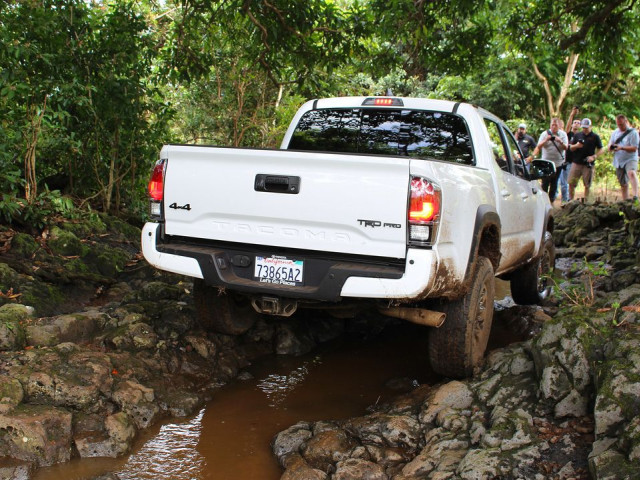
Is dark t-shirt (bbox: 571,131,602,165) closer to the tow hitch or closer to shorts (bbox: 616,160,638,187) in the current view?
shorts (bbox: 616,160,638,187)

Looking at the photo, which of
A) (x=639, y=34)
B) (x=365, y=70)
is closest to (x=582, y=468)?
(x=365, y=70)

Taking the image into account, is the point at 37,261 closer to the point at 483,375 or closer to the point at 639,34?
the point at 483,375

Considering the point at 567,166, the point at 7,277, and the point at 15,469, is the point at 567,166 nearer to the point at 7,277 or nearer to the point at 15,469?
the point at 7,277

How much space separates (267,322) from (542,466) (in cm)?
279

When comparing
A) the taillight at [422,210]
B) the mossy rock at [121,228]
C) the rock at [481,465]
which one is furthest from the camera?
the mossy rock at [121,228]

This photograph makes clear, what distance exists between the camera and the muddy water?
3.33 meters

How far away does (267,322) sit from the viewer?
534 centimetres

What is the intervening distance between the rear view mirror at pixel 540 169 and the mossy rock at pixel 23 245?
4643mm

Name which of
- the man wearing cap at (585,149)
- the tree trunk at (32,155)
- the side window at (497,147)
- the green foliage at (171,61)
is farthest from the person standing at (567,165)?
the tree trunk at (32,155)

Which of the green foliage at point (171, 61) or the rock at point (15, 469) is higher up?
the green foliage at point (171, 61)

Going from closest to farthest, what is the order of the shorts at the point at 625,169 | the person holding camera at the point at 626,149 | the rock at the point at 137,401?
1. the rock at the point at 137,401
2. the person holding camera at the point at 626,149
3. the shorts at the point at 625,169

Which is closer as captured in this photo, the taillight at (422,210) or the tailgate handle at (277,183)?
the taillight at (422,210)

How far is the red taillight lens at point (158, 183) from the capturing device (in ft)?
13.2

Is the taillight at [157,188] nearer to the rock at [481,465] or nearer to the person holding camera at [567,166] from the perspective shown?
the rock at [481,465]
